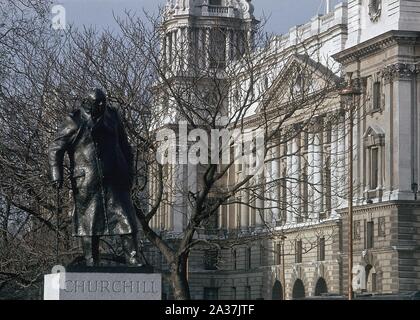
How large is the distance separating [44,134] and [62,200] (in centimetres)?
302

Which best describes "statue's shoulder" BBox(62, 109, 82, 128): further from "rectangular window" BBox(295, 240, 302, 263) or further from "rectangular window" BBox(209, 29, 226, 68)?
"rectangular window" BBox(295, 240, 302, 263)

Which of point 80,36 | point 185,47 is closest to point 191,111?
point 80,36

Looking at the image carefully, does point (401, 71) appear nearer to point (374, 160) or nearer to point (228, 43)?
point (374, 160)

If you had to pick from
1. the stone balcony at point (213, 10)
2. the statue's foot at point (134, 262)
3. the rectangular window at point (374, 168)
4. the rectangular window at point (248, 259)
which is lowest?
the statue's foot at point (134, 262)

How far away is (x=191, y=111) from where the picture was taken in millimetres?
42375

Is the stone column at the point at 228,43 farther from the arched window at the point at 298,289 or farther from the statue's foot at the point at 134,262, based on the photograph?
the arched window at the point at 298,289

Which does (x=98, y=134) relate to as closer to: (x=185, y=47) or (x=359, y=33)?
(x=185, y=47)

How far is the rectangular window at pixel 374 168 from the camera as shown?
8494cm

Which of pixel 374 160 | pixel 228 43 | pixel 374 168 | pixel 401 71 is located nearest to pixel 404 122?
pixel 401 71

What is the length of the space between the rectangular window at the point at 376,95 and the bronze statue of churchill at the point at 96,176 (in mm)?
60529

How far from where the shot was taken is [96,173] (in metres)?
25.0

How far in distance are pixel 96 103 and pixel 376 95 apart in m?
61.5

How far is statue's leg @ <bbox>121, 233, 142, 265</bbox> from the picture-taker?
24688 millimetres

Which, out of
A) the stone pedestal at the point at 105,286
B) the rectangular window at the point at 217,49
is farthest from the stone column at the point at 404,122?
the stone pedestal at the point at 105,286
